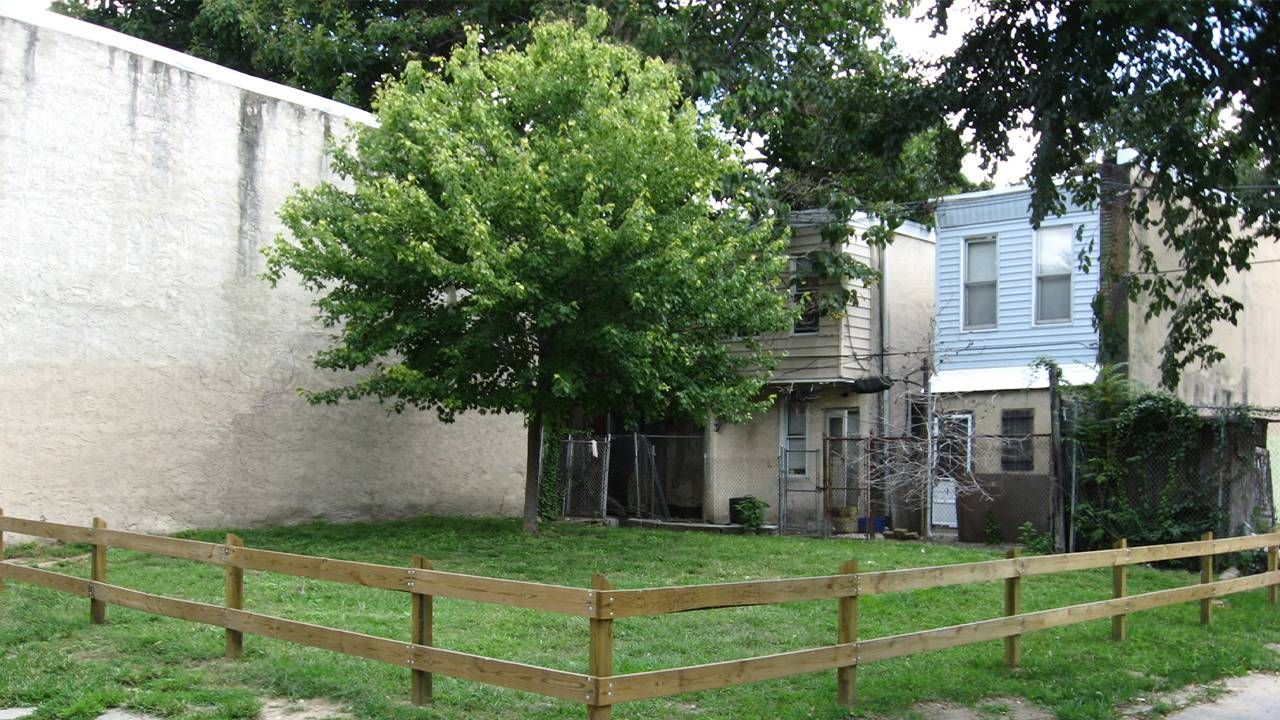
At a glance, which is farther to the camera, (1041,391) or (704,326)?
(1041,391)

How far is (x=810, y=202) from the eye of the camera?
83.8 ft

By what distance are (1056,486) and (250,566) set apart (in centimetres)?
1253

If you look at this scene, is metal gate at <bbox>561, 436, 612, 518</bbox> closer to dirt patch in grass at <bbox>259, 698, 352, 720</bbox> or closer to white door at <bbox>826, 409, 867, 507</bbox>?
white door at <bbox>826, 409, 867, 507</bbox>

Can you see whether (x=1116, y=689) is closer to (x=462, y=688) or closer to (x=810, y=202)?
(x=462, y=688)

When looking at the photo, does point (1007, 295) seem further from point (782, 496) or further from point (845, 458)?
point (782, 496)

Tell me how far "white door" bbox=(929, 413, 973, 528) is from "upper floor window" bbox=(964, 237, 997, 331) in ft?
6.20

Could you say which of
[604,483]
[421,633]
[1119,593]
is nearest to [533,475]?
[604,483]

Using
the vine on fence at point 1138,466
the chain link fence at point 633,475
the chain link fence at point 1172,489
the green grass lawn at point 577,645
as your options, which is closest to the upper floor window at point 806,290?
the chain link fence at point 633,475

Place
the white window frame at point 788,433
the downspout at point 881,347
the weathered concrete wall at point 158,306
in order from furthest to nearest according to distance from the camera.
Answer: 1. the white window frame at point 788,433
2. the downspout at point 881,347
3. the weathered concrete wall at point 158,306

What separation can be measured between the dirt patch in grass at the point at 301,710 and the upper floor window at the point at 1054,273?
1736 cm

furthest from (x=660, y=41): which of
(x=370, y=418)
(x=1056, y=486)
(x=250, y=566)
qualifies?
(x=250, y=566)

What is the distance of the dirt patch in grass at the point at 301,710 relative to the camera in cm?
781

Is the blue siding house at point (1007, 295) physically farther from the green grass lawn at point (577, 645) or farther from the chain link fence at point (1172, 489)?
the green grass lawn at point (577, 645)

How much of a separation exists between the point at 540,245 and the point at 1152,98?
8.44 metres
